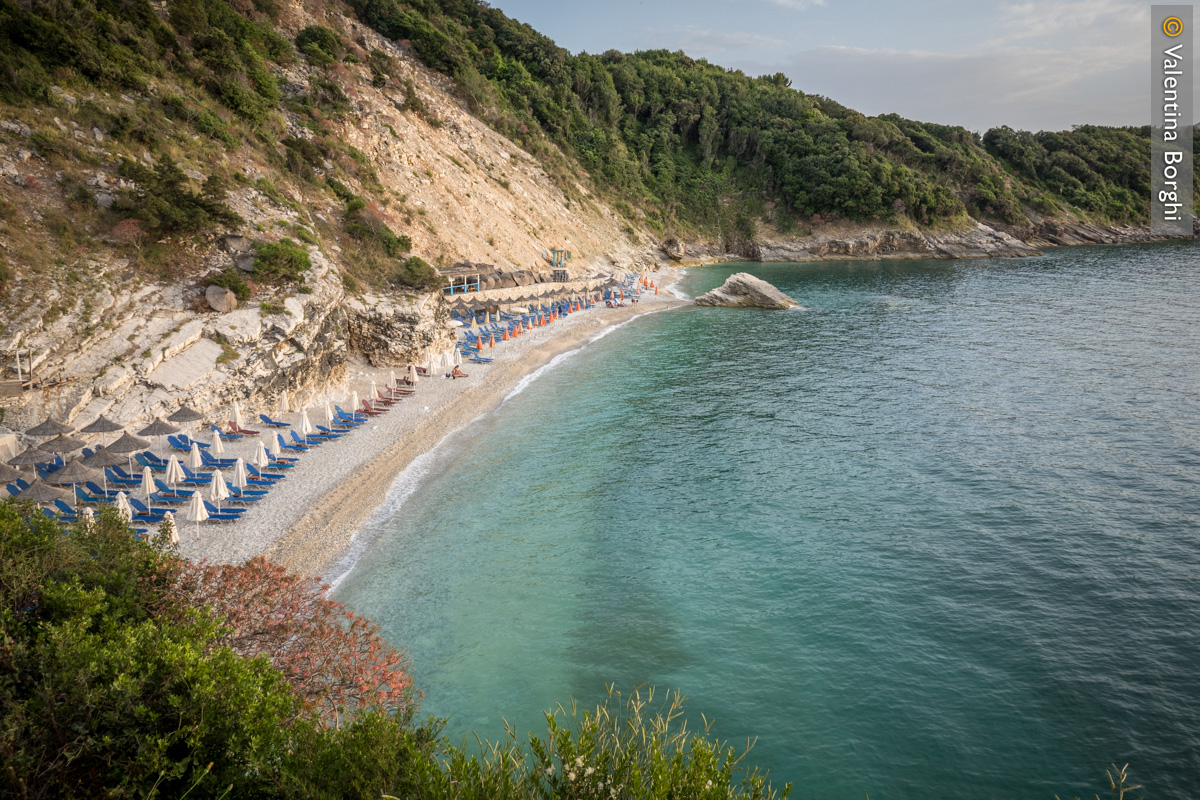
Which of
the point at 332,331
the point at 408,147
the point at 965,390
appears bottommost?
the point at 965,390

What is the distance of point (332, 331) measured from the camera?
32.7m

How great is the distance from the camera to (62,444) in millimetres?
21109

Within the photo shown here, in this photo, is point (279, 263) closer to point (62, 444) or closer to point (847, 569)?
point (62, 444)

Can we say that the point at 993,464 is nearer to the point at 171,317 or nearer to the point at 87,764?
the point at 87,764

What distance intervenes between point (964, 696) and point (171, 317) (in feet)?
103

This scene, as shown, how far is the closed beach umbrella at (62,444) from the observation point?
817 inches

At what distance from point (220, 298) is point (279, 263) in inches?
139

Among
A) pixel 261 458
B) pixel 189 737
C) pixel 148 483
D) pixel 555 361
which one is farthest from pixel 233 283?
pixel 189 737

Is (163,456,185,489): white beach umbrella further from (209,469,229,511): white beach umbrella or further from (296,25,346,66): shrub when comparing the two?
(296,25,346,66): shrub

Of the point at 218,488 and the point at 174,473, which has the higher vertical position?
the point at 174,473

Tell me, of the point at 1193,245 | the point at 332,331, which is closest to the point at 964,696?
the point at 332,331

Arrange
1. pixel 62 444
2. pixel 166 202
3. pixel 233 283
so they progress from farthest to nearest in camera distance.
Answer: pixel 233 283 < pixel 166 202 < pixel 62 444

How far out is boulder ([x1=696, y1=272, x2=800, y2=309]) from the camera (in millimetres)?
64938

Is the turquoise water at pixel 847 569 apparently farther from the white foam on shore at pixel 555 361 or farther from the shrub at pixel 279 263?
the shrub at pixel 279 263
